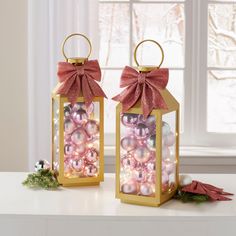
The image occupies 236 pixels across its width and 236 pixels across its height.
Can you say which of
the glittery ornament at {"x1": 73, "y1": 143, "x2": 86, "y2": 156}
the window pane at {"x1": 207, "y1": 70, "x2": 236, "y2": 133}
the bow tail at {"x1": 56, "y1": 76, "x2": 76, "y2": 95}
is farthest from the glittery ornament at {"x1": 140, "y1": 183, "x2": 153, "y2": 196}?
the window pane at {"x1": 207, "y1": 70, "x2": 236, "y2": 133}

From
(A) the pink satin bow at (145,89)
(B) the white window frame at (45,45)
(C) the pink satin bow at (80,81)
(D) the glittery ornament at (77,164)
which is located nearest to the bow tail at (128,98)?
(A) the pink satin bow at (145,89)

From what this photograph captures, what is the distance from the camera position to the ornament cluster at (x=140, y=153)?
1952mm

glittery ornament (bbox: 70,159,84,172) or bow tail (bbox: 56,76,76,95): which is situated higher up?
bow tail (bbox: 56,76,76,95)

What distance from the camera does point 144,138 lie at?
1960 mm

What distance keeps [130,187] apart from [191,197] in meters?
0.20

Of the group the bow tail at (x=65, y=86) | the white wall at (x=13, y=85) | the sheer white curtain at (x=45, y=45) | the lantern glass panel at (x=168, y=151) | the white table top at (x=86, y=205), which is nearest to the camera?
the white table top at (x=86, y=205)

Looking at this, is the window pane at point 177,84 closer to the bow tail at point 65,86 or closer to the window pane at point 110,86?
the window pane at point 110,86

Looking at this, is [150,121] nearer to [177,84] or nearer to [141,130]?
[141,130]

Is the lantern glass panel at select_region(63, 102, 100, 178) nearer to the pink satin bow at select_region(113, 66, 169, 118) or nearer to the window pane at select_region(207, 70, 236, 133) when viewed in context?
the pink satin bow at select_region(113, 66, 169, 118)

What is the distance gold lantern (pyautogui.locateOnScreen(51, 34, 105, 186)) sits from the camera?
2.16 meters

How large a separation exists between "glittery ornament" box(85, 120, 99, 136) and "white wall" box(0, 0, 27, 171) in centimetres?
127

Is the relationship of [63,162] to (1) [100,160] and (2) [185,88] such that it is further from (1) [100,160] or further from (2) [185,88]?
(2) [185,88]

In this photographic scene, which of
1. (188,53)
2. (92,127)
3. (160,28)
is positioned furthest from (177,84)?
(92,127)

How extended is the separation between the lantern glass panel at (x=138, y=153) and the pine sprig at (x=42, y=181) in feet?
0.99
